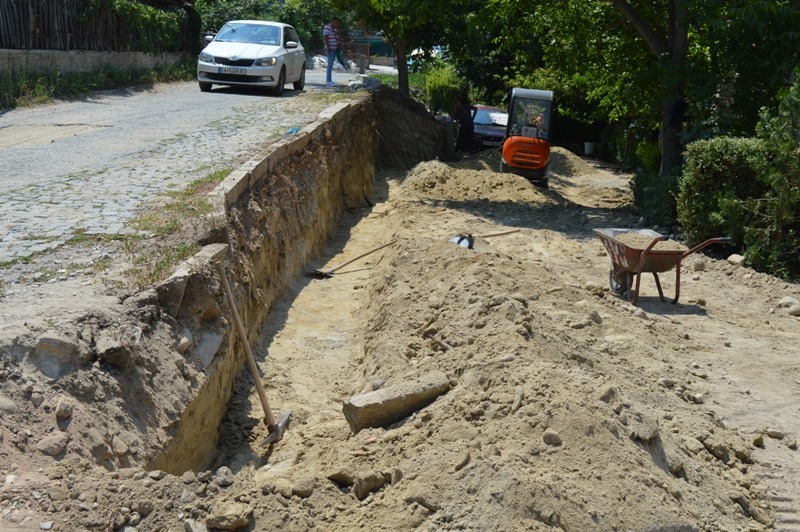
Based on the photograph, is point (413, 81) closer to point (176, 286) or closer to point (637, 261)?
point (637, 261)

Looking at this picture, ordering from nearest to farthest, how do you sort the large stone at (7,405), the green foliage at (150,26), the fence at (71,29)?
the large stone at (7,405) → the fence at (71,29) → the green foliage at (150,26)

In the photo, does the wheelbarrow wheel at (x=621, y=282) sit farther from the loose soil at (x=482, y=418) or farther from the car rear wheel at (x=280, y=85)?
the car rear wheel at (x=280, y=85)

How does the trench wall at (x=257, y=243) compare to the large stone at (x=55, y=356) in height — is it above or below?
below

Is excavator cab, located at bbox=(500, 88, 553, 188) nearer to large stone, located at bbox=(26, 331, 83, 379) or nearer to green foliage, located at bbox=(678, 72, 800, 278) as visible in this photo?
green foliage, located at bbox=(678, 72, 800, 278)

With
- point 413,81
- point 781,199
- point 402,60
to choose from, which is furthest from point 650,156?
point 413,81

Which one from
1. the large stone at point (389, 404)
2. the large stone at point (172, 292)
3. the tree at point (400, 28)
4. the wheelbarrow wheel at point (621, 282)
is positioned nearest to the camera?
the large stone at point (389, 404)

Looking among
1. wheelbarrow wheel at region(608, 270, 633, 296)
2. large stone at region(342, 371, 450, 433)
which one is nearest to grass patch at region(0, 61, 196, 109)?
wheelbarrow wheel at region(608, 270, 633, 296)

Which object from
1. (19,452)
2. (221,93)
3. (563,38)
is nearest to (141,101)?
(221,93)

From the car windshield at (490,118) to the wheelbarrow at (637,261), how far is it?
15.5m

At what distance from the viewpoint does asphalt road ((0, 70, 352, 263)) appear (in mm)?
8438

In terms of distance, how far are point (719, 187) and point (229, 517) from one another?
429 inches

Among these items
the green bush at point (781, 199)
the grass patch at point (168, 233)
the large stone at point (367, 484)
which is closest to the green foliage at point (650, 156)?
the green bush at point (781, 199)

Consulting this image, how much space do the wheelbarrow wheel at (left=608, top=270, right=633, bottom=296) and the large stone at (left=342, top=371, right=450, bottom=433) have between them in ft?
17.8

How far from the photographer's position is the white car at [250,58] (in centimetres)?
2041
